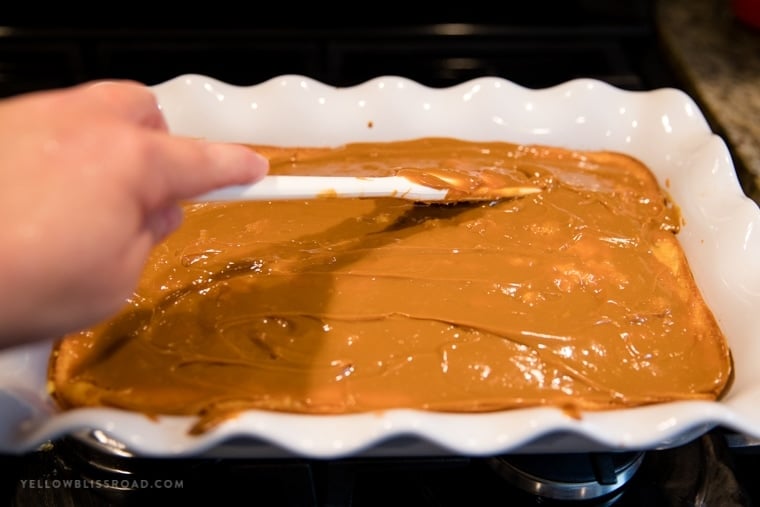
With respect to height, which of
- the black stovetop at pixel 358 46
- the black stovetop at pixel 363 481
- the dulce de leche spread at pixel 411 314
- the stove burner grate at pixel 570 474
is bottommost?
the black stovetop at pixel 363 481

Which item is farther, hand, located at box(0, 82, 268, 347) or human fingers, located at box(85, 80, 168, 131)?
human fingers, located at box(85, 80, 168, 131)

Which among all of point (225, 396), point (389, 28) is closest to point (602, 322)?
point (225, 396)

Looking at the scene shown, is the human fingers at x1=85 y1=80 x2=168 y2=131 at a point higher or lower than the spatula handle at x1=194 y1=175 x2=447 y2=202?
higher

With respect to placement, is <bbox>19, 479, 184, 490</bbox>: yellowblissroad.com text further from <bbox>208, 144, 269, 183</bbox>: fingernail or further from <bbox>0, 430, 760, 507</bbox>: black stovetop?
<bbox>208, 144, 269, 183</bbox>: fingernail

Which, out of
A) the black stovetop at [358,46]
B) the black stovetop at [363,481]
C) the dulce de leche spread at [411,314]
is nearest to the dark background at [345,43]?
the black stovetop at [358,46]

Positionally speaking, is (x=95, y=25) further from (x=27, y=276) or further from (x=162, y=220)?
(x=27, y=276)

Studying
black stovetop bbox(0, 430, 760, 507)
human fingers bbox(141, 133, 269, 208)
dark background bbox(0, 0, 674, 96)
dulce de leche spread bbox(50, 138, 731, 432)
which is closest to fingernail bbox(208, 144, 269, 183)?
human fingers bbox(141, 133, 269, 208)

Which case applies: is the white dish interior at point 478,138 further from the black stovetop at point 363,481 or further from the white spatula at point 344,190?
the white spatula at point 344,190
